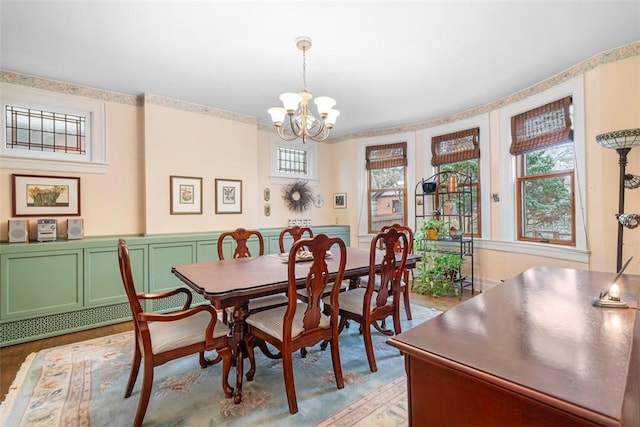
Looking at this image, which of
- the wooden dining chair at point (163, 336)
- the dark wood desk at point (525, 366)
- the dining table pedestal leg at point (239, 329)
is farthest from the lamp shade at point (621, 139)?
the wooden dining chair at point (163, 336)

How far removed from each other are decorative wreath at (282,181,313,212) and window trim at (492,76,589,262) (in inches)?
118

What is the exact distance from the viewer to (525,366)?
0.76 metres

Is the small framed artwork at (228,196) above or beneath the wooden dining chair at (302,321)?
above

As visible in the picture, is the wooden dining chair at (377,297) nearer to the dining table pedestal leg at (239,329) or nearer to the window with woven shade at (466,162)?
the dining table pedestal leg at (239,329)

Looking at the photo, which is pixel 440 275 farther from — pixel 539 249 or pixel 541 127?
pixel 541 127

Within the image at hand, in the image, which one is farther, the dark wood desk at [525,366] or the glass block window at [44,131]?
the glass block window at [44,131]

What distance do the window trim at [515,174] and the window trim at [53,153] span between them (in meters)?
4.95

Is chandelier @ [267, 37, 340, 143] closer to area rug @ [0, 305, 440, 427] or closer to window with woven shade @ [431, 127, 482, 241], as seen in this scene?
area rug @ [0, 305, 440, 427]

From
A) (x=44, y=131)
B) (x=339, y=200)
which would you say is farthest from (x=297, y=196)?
(x=44, y=131)

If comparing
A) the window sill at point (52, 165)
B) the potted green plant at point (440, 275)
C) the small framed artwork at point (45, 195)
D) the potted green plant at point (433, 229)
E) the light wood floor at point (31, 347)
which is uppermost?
the window sill at point (52, 165)

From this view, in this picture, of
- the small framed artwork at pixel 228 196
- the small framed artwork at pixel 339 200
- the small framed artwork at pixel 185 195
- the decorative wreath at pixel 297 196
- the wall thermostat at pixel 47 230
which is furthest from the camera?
the small framed artwork at pixel 339 200

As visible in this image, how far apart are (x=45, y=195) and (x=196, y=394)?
283 centimetres

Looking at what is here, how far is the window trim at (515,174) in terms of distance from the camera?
3016mm

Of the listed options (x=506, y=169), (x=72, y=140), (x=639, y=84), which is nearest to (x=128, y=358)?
(x=72, y=140)
